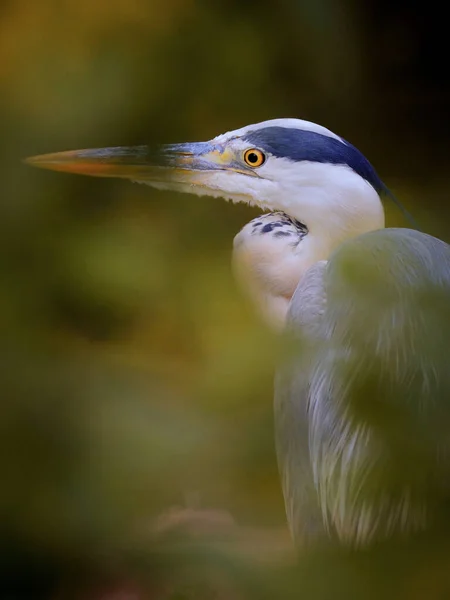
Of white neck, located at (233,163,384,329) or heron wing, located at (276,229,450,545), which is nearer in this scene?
heron wing, located at (276,229,450,545)

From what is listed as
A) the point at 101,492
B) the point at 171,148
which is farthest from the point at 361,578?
the point at 171,148

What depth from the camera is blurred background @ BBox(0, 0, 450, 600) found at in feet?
1.12

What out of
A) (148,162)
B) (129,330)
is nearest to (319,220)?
(148,162)

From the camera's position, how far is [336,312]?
1.67 feet

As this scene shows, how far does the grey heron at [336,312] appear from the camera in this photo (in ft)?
1.18

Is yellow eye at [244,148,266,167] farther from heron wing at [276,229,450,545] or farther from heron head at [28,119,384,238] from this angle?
heron wing at [276,229,450,545]

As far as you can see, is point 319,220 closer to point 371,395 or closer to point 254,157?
point 254,157

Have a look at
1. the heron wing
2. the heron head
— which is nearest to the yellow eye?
the heron head

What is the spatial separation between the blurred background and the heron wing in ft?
0.21

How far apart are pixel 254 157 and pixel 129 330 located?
0.39 meters

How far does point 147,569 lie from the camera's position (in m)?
0.49

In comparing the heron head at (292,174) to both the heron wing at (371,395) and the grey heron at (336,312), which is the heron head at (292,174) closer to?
the grey heron at (336,312)

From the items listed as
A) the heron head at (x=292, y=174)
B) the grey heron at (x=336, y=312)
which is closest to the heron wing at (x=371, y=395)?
the grey heron at (x=336, y=312)

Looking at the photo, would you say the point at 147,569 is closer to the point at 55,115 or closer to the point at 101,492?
the point at 101,492
